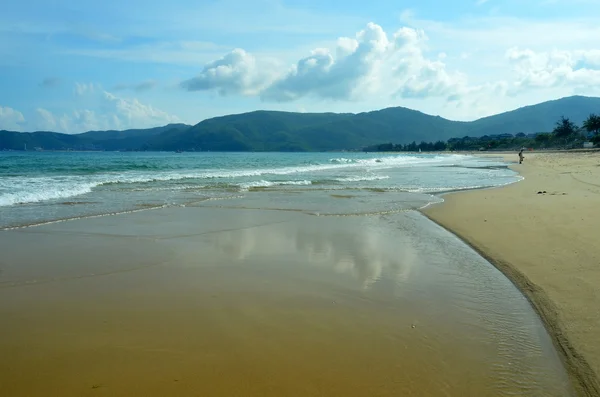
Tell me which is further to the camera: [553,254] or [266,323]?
[553,254]

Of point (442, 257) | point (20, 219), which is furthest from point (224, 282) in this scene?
point (20, 219)

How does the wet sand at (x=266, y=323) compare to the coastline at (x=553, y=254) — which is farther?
the coastline at (x=553, y=254)

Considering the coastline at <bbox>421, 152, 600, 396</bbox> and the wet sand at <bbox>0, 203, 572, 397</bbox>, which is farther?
the coastline at <bbox>421, 152, 600, 396</bbox>

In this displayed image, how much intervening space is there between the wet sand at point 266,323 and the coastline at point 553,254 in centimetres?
22

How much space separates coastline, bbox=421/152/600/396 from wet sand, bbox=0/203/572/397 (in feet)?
0.71

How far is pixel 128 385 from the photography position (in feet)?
11.4

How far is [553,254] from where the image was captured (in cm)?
714

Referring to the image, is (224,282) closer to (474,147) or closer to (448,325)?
(448,325)

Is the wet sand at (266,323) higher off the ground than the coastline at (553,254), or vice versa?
the coastline at (553,254)

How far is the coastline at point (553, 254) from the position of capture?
4102mm

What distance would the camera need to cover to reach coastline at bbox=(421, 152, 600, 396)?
4102 millimetres

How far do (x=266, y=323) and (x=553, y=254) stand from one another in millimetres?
5359

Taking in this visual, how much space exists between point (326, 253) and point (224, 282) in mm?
2416

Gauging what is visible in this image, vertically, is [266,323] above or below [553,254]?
below
